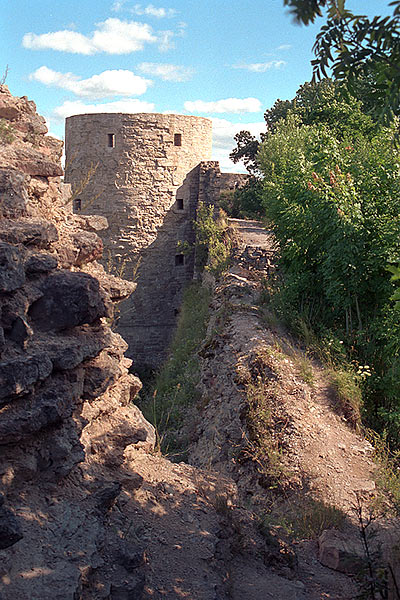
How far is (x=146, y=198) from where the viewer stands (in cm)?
1481

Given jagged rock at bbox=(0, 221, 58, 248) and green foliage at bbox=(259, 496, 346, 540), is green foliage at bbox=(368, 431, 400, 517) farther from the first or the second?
jagged rock at bbox=(0, 221, 58, 248)

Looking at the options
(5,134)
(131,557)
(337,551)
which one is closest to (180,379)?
(337,551)

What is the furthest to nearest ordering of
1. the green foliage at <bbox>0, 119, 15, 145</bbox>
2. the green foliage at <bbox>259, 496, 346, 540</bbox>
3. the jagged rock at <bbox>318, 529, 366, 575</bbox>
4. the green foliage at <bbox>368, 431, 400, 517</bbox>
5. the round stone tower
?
the round stone tower < the green foliage at <bbox>368, 431, 400, 517</bbox> < the green foliage at <bbox>259, 496, 346, 540</bbox> < the green foliage at <bbox>0, 119, 15, 145</bbox> < the jagged rock at <bbox>318, 529, 366, 575</bbox>

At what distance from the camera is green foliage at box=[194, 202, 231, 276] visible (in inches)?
564

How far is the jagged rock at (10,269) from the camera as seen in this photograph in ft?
12.3

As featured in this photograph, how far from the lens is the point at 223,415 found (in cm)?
788

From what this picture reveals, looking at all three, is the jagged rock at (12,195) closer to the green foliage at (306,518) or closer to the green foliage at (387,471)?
the green foliage at (306,518)

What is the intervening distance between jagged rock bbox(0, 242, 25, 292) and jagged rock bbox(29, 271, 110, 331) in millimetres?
314

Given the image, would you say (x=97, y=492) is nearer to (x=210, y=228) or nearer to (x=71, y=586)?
(x=71, y=586)

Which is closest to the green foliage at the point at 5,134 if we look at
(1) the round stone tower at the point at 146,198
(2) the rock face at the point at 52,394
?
(2) the rock face at the point at 52,394

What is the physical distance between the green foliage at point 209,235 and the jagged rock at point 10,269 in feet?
33.8

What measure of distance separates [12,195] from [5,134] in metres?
1.10

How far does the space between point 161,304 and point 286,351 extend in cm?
725

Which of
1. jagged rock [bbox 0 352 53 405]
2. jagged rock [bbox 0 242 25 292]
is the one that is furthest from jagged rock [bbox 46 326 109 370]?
jagged rock [bbox 0 242 25 292]
